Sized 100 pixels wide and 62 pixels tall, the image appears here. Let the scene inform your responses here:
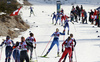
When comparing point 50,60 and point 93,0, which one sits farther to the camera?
point 93,0

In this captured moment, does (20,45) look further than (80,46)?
No

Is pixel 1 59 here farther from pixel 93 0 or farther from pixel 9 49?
pixel 93 0

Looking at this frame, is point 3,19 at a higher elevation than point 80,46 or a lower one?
higher

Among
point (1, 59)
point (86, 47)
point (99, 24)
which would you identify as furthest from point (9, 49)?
point (99, 24)

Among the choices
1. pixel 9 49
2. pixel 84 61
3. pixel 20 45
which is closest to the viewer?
pixel 20 45

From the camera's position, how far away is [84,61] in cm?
1459

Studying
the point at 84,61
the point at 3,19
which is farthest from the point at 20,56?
the point at 3,19

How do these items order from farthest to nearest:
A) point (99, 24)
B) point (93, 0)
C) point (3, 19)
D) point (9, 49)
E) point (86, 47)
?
point (93, 0) → point (99, 24) → point (3, 19) → point (86, 47) → point (9, 49)

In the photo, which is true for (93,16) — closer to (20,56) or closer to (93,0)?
(20,56)

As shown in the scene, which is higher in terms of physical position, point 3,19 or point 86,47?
point 3,19

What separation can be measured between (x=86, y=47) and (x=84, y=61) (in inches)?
188

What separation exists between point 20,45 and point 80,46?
28.9 ft

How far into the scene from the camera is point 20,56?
11.8 m

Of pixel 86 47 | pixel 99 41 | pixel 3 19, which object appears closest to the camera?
pixel 86 47
